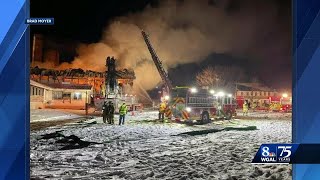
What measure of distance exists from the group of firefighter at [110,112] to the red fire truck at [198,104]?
428 mm

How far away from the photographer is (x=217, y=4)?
3791mm

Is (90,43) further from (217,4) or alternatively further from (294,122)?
(294,122)

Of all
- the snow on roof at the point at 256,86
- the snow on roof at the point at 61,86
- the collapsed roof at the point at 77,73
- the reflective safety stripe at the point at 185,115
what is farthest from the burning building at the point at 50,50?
the snow on roof at the point at 256,86

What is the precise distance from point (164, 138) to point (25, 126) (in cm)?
129

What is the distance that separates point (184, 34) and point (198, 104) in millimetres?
706

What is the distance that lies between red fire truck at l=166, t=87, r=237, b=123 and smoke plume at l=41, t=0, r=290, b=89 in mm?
272

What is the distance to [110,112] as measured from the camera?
3.77 metres

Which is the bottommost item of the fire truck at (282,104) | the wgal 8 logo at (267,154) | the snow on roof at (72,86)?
the wgal 8 logo at (267,154)

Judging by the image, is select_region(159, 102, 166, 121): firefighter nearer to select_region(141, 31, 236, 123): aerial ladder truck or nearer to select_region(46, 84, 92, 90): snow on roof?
select_region(141, 31, 236, 123): aerial ladder truck

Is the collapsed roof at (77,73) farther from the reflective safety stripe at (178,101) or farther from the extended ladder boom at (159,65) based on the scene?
the reflective safety stripe at (178,101)

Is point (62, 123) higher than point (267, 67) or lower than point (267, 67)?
lower

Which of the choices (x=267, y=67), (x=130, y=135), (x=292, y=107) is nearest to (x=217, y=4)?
(x=267, y=67)

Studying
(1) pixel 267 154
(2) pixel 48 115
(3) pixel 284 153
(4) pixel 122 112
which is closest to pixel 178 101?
(4) pixel 122 112

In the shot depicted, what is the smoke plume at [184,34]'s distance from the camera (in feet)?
12.1
